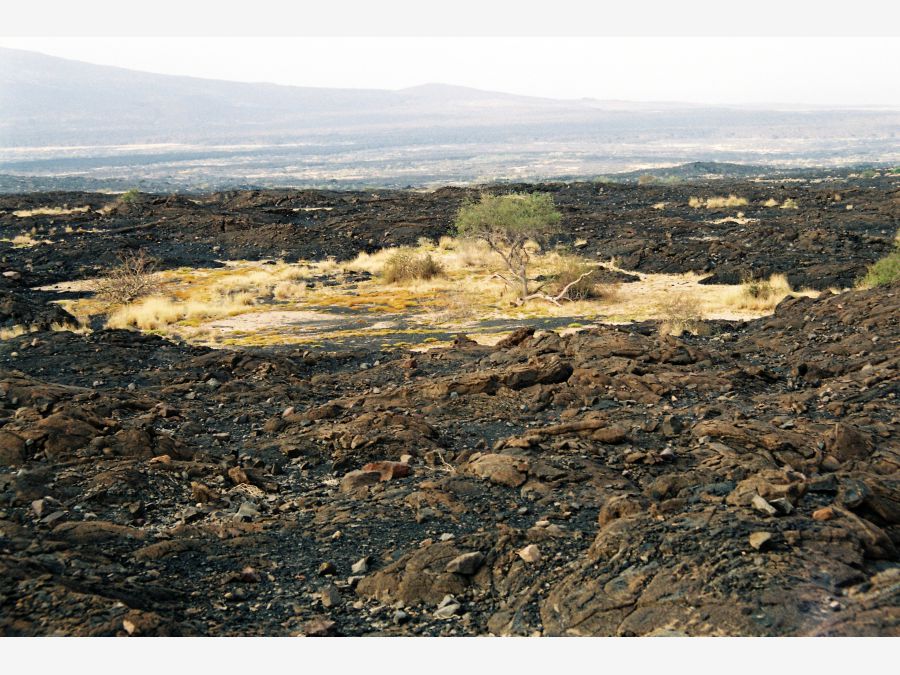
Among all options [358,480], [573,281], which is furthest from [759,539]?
[573,281]

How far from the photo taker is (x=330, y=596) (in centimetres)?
682

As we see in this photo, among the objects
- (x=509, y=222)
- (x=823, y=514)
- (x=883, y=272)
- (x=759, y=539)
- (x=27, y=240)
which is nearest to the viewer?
(x=759, y=539)

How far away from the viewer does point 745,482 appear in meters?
7.57

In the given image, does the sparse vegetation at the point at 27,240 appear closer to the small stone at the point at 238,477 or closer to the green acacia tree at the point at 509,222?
the green acacia tree at the point at 509,222

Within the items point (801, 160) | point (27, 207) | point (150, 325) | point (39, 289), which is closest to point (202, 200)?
point (27, 207)

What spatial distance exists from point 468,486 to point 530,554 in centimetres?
205

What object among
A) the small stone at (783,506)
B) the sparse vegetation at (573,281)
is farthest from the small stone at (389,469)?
the sparse vegetation at (573,281)

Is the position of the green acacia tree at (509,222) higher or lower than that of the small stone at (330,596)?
higher

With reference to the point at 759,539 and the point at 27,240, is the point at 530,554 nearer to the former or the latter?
the point at 759,539

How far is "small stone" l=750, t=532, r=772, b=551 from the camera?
6273 millimetres

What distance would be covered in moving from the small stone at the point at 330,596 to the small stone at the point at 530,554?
1611 mm

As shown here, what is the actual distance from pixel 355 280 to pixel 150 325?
9634 millimetres

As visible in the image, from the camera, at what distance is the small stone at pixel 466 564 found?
6984 millimetres

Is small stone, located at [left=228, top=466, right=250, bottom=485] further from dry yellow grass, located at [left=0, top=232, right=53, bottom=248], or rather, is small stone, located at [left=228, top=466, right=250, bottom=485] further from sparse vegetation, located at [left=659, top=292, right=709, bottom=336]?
dry yellow grass, located at [left=0, top=232, right=53, bottom=248]
